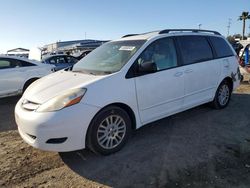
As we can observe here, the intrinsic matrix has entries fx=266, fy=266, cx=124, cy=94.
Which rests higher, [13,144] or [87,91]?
[87,91]

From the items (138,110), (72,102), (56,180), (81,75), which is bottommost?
(56,180)

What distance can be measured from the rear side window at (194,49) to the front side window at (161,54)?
0.89 ft

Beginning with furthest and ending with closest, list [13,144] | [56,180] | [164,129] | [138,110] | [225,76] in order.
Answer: [225,76], [164,129], [13,144], [138,110], [56,180]

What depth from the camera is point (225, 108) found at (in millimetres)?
6367

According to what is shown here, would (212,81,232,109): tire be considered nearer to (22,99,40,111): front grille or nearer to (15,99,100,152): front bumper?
(15,99,100,152): front bumper

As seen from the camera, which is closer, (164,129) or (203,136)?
(203,136)

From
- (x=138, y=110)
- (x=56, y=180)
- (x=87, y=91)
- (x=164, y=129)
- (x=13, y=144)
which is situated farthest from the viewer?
(x=164, y=129)

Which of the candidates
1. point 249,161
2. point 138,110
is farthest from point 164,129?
point 249,161

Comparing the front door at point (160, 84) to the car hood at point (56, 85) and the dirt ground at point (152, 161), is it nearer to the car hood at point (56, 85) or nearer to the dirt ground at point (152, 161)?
the dirt ground at point (152, 161)

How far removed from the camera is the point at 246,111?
612 centimetres

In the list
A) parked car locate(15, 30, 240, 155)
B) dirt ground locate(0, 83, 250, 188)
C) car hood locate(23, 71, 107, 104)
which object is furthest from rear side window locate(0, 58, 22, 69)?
car hood locate(23, 71, 107, 104)

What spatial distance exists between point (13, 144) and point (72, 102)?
71.0 inches

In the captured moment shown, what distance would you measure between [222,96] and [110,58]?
3043 mm

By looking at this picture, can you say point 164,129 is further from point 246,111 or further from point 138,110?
point 246,111
